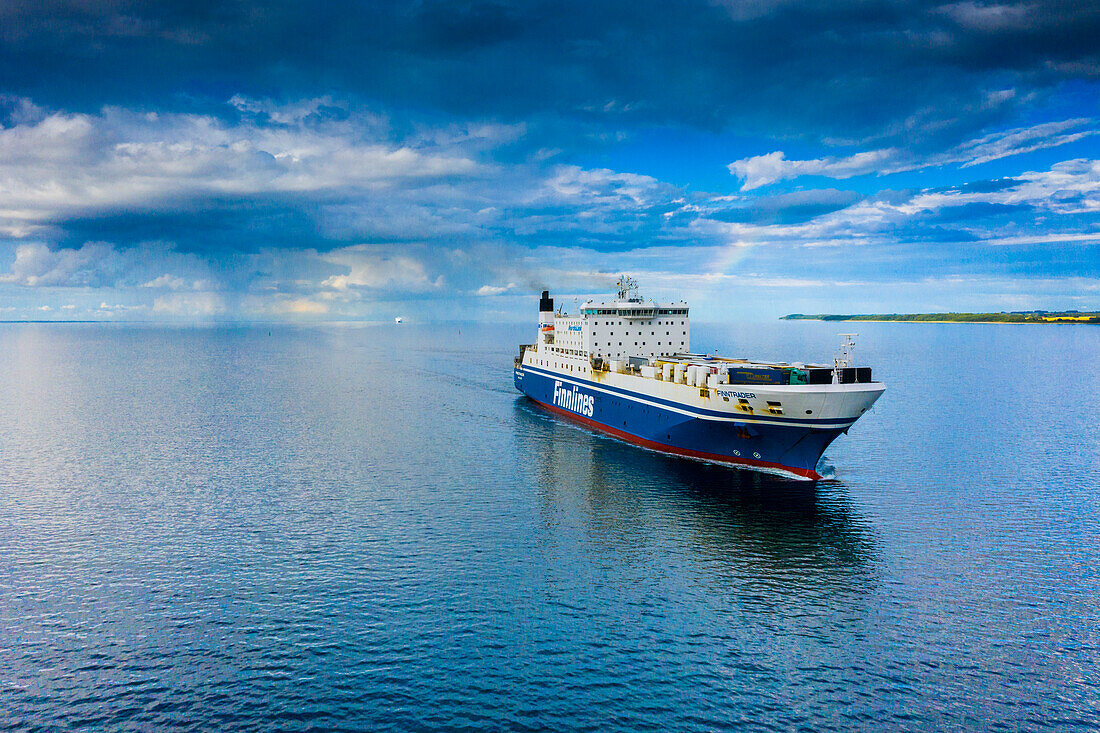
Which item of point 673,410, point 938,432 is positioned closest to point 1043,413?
point 938,432

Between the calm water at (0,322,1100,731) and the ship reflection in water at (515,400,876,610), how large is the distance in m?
0.23

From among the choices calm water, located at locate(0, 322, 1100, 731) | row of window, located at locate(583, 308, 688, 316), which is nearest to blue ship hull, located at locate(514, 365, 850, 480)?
calm water, located at locate(0, 322, 1100, 731)

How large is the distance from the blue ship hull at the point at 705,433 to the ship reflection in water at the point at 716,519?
124 centimetres

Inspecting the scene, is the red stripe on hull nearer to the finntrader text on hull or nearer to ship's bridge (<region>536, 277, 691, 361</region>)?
the finntrader text on hull

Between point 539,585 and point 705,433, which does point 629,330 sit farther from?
point 539,585

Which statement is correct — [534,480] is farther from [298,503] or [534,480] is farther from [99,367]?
[99,367]

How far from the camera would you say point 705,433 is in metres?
48.3

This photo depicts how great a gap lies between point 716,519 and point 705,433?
12.0 meters

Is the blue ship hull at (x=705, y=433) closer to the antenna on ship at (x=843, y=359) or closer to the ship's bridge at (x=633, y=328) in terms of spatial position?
the antenna on ship at (x=843, y=359)

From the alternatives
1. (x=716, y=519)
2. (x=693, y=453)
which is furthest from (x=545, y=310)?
(x=716, y=519)

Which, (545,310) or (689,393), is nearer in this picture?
(689,393)

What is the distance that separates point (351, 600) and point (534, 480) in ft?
67.6

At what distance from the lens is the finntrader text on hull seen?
141 feet

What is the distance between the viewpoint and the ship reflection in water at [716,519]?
1186 inches
